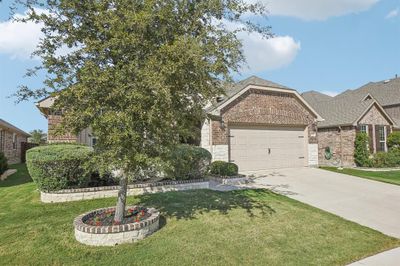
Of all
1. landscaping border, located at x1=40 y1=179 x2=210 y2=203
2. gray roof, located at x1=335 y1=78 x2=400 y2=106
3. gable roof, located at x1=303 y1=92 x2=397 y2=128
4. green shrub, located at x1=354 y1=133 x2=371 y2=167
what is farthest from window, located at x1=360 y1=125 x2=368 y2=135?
landscaping border, located at x1=40 y1=179 x2=210 y2=203

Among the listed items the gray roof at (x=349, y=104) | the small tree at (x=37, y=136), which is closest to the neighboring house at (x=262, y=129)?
the gray roof at (x=349, y=104)

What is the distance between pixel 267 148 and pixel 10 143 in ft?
67.8

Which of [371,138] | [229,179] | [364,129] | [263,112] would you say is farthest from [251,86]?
[371,138]

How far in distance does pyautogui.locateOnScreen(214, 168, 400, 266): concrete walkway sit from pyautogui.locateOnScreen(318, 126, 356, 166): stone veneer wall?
6076mm

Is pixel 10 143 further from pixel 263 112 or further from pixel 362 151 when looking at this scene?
pixel 362 151

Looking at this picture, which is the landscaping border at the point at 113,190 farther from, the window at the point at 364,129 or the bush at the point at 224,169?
the window at the point at 364,129

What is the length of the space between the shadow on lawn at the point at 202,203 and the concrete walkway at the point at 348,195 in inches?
58.6

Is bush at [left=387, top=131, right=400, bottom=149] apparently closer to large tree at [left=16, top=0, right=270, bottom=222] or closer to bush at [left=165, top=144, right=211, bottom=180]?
bush at [left=165, top=144, right=211, bottom=180]

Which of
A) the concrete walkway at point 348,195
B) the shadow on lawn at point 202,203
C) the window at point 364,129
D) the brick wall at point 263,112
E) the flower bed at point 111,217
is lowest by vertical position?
the concrete walkway at point 348,195

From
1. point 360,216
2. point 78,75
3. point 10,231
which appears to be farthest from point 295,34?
point 10,231

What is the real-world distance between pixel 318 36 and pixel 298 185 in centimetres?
716

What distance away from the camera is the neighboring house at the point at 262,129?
13695 mm

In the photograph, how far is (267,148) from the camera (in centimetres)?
1533

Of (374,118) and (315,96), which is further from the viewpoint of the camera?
(315,96)
